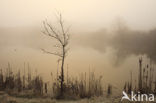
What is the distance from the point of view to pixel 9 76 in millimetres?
7566

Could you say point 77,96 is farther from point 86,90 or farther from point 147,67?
point 147,67

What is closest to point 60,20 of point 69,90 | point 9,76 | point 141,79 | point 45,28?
point 45,28

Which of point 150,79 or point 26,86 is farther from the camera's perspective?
point 26,86

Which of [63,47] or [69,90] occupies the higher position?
[63,47]

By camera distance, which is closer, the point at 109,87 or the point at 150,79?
Result: the point at 150,79

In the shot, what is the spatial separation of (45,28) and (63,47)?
962 millimetres

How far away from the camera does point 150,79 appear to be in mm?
7094

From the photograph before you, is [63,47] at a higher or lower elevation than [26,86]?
higher

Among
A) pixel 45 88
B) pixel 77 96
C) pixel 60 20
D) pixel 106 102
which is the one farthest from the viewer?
pixel 45 88

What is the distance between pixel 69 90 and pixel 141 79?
2.31m

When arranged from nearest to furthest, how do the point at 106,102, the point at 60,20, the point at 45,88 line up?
1. the point at 106,102
2. the point at 60,20
3. the point at 45,88

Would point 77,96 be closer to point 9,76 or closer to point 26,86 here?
point 26,86

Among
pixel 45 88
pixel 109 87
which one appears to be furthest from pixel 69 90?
pixel 109 87

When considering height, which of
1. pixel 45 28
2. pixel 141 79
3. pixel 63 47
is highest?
pixel 45 28
